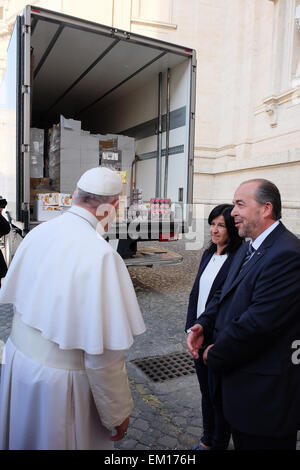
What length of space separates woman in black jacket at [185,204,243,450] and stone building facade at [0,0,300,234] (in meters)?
9.10

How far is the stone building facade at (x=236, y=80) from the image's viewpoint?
12172 mm

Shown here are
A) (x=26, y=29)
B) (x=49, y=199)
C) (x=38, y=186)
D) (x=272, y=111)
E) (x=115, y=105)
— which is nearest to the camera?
(x=26, y=29)

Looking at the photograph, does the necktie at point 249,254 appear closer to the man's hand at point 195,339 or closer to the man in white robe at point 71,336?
the man's hand at point 195,339

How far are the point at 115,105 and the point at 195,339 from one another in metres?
6.71

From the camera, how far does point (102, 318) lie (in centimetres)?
159

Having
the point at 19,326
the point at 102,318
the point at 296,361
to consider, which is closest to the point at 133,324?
the point at 102,318

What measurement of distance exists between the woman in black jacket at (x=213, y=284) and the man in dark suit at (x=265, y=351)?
0.55 meters

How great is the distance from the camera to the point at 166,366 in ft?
12.3

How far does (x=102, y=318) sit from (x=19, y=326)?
445 millimetres

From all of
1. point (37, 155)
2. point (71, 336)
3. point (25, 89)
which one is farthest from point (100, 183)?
point (37, 155)

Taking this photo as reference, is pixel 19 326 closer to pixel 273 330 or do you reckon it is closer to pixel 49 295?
pixel 49 295

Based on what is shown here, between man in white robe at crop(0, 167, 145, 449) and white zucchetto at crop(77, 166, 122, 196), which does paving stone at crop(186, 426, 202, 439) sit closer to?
man in white robe at crop(0, 167, 145, 449)

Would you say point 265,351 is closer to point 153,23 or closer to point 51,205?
point 51,205

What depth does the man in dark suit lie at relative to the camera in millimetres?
1718
